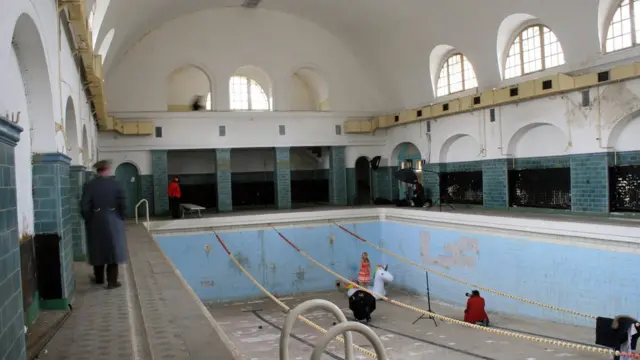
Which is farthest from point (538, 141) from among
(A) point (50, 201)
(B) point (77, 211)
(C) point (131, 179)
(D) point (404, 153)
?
(C) point (131, 179)

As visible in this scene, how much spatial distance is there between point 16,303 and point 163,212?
51.4 ft

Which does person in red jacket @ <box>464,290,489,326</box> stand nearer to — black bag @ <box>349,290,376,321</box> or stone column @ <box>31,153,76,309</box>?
black bag @ <box>349,290,376,321</box>

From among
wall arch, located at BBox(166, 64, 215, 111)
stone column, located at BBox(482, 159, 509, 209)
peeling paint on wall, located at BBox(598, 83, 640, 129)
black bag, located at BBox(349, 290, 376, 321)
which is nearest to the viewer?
peeling paint on wall, located at BBox(598, 83, 640, 129)

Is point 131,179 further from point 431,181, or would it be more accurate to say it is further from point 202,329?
point 202,329

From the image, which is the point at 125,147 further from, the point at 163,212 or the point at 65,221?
the point at 65,221

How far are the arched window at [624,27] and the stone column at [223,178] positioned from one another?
12158mm

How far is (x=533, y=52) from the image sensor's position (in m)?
14.6

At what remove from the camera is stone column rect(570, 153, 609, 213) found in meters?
12.6

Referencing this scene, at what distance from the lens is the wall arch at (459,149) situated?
670 inches

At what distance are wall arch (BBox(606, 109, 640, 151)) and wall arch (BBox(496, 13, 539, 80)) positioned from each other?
355 cm

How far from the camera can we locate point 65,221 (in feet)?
19.9

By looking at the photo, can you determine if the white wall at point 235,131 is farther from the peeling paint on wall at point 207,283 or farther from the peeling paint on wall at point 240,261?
the peeling paint on wall at point 207,283

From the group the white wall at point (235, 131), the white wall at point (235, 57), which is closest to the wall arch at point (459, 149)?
the white wall at point (235, 131)

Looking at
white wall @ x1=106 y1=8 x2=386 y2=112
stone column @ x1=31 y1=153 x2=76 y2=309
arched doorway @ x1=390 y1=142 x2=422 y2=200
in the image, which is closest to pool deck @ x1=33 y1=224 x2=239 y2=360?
stone column @ x1=31 y1=153 x2=76 y2=309
